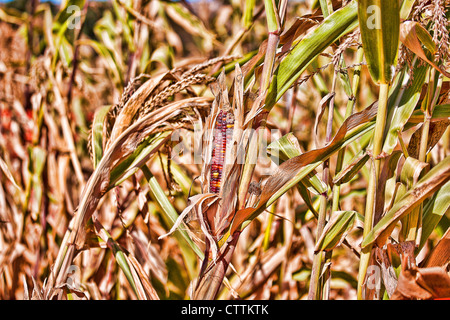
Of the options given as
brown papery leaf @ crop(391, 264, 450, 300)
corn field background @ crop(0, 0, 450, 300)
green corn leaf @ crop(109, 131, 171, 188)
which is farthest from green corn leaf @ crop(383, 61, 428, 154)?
green corn leaf @ crop(109, 131, 171, 188)

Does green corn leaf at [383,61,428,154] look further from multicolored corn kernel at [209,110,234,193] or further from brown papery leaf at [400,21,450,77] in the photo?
multicolored corn kernel at [209,110,234,193]

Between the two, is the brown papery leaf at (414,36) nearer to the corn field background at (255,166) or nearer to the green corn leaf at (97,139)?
the corn field background at (255,166)

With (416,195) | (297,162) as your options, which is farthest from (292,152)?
(416,195)

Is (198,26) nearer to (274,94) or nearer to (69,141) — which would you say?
(69,141)

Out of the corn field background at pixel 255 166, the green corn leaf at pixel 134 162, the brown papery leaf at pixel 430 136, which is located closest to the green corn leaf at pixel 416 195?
the corn field background at pixel 255 166

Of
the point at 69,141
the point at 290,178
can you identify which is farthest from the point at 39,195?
the point at 290,178

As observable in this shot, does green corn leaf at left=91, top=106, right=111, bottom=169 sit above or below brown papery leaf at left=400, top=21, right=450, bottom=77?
below
